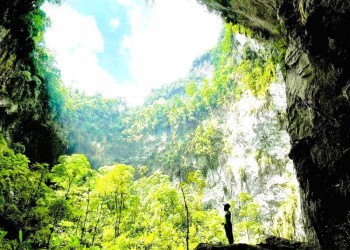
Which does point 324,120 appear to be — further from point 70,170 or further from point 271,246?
point 70,170

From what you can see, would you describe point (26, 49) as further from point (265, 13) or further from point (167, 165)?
point (167, 165)

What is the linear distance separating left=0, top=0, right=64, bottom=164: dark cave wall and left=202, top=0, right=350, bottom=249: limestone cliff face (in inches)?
376

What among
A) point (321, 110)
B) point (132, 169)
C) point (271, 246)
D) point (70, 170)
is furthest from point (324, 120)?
point (132, 169)

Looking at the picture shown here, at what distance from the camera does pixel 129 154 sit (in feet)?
126

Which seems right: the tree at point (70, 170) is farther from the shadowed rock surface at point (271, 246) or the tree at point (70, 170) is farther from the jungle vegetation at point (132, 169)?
the shadowed rock surface at point (271, 246)

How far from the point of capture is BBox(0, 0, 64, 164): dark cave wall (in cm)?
1292

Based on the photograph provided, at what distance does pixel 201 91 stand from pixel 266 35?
21120 millimetres

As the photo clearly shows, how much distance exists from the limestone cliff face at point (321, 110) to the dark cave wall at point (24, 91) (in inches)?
376

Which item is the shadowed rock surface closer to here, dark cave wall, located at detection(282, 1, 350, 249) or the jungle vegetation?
dark cave wall, located at detection(282, 1, 350, 249)

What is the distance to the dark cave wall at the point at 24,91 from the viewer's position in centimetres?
1292

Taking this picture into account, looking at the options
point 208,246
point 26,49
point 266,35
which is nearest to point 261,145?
point 266,35

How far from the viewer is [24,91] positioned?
16672 mm

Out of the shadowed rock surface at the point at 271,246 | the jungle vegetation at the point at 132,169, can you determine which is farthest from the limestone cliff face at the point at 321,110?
the jungle vegetation at the point at 132,169

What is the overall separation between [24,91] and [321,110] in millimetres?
14971
